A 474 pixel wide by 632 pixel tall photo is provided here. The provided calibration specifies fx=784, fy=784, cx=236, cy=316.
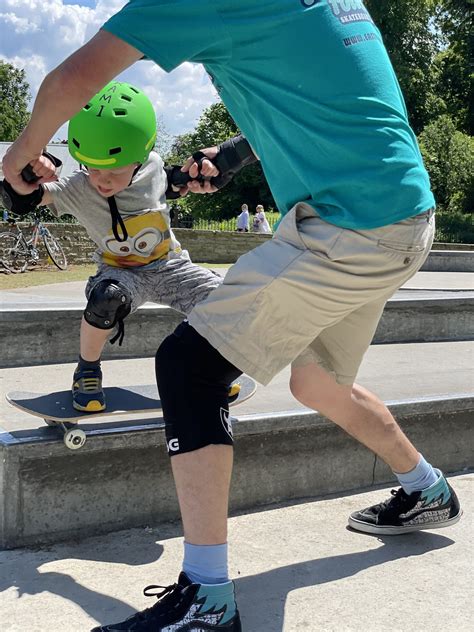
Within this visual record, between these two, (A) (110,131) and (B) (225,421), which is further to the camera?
(A) (110,131)

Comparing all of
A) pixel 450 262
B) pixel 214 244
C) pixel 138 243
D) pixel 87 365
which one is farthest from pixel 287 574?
pixel 214 244

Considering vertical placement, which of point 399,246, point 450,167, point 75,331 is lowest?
point 450,167

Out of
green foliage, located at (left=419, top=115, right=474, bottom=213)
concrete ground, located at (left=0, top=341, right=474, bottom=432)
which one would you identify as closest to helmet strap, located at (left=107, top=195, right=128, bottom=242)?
concrete ground, located at (left=0, top=341, right=474, bottom=432)

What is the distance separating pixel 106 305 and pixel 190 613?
1.32 meters

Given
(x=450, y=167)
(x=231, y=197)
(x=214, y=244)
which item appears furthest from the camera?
(x=231, y=197)

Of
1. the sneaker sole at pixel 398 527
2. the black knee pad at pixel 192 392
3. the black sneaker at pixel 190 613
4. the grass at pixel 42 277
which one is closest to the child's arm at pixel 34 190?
the black knee pad at pixel 192 392

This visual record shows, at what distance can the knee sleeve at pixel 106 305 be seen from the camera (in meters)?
3.09

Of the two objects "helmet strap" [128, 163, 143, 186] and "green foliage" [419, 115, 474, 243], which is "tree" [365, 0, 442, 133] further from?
"helmet strap" [128, 163, 143, 186]

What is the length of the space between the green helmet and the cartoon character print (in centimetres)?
43

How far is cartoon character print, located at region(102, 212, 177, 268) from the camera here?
3.46m

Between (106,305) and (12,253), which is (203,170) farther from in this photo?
(12,253)

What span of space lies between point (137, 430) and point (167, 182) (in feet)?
4.02

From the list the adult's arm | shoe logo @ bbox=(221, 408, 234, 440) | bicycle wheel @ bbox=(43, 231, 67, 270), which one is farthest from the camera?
bicycle wheel @ bbox=(43, 231, 67, 270)

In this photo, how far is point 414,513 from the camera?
3008 mm
